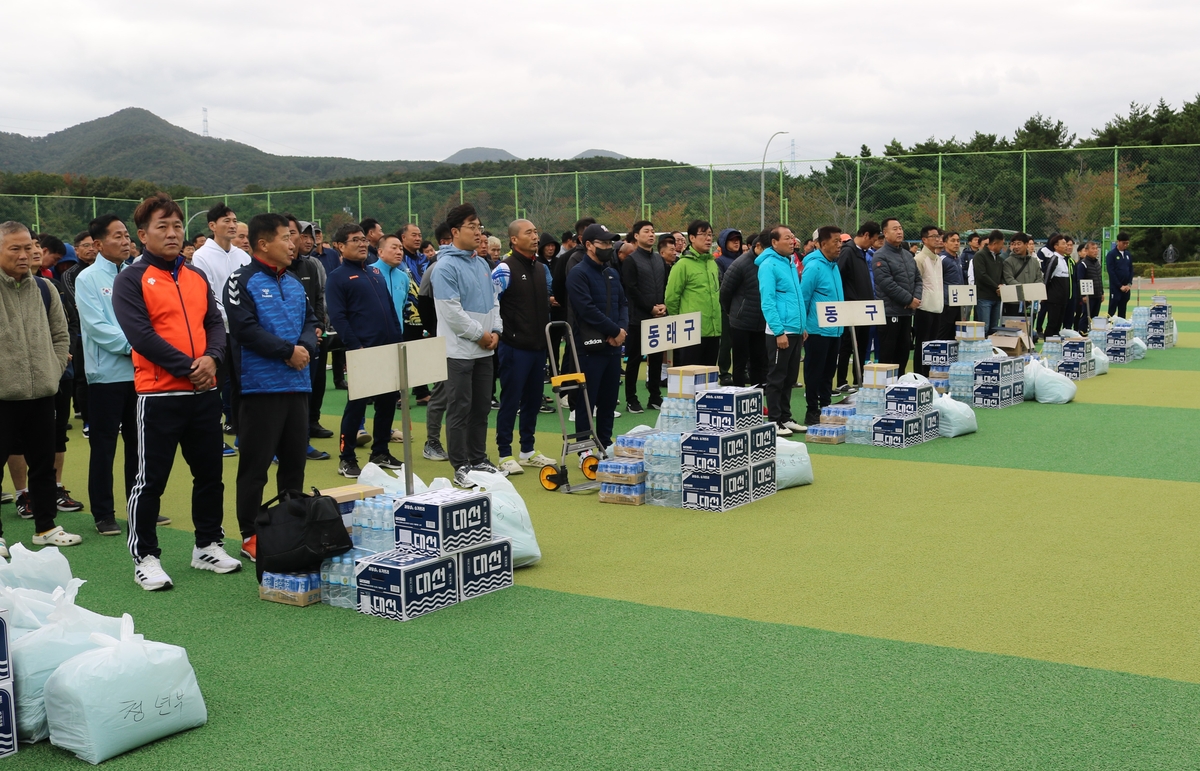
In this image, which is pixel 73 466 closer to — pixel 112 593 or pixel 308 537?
pixel 112 593

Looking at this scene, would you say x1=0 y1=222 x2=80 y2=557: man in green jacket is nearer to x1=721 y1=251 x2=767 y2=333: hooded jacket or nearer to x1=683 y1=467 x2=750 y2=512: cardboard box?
x1=683 y1=467 x2=750 y2=512: cardboard box

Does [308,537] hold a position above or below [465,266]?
below

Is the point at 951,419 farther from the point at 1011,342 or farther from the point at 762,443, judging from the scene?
the point at 1011,342

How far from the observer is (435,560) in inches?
197

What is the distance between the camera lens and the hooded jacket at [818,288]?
10133 millimetres

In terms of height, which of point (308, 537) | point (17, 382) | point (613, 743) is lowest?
point (613, 743)

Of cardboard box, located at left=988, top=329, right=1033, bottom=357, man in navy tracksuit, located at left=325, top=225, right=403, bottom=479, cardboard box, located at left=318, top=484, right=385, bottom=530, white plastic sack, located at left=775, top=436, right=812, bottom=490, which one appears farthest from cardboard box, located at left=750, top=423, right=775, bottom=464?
cardboard box, located at left=988, top=329, right=1033, bottom=357

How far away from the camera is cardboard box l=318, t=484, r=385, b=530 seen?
17.7 ft

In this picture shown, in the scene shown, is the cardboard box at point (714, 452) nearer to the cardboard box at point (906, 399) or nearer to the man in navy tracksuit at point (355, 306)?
the man in navy tracksuit at point (355, 306)

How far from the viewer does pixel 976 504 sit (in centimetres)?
703

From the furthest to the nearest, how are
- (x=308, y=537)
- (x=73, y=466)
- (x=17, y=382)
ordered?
(x=73, y=466) → (x=17, y=382) → (x=308, y=537)

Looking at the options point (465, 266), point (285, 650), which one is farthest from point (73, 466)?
point (285, 650)

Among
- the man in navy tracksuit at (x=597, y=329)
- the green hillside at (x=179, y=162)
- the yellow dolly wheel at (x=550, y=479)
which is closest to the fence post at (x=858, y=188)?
the man in navy tracksuit at (x=597, y=329)

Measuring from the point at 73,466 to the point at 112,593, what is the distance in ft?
13.5
